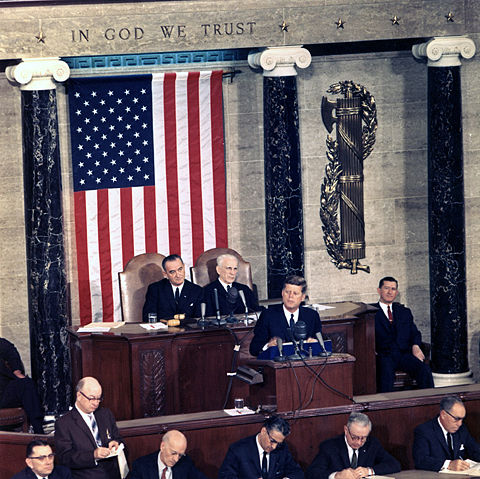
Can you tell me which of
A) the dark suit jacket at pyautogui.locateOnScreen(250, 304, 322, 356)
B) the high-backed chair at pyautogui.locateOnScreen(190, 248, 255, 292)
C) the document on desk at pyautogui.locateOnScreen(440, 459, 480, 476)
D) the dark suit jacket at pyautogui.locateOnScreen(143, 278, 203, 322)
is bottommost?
the document on desk at pyautogui.locateOnScreen(440, 459, 480, 476)

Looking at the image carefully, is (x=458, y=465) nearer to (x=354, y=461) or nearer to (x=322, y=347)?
(x=354, y=461)

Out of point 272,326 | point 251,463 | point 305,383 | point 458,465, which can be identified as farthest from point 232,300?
point 458,465

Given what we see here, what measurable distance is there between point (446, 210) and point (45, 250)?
4768 mm

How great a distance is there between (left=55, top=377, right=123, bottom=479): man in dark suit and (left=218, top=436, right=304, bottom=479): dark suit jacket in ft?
3.01

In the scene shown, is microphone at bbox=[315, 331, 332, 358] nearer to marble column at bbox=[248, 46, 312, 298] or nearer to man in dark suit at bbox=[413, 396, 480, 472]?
man in dark suit at bbox=[413, 396, 480, 472]

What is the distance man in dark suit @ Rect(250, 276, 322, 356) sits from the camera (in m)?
10.7

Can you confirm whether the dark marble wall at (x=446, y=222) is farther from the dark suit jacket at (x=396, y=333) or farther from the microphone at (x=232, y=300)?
the microphone at (x=232, y=300)

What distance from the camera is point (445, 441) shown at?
988 centimetres

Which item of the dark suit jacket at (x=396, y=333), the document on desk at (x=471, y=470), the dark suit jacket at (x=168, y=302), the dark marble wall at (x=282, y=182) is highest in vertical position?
the dark marble wall at (x=282, y=182)

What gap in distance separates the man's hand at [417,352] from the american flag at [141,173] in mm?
2981

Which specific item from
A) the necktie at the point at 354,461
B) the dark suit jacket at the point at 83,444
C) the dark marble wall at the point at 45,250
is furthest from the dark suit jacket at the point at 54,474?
the dark marble wall at the point at 45,250

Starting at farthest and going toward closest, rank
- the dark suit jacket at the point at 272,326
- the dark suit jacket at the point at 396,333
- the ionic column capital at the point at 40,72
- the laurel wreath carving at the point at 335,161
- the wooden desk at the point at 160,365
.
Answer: the laurel wreath carving at the point at 335,161, the ionic column capital at the point at 40,72, the dark suit jacket at the point at 396,333, the wooden desk at the point at 160,365, the dark suit jacket at the point at 272,326

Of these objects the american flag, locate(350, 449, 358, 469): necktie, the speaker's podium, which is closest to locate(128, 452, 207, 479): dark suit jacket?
the speaker's podium

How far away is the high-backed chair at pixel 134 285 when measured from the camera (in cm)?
1255
